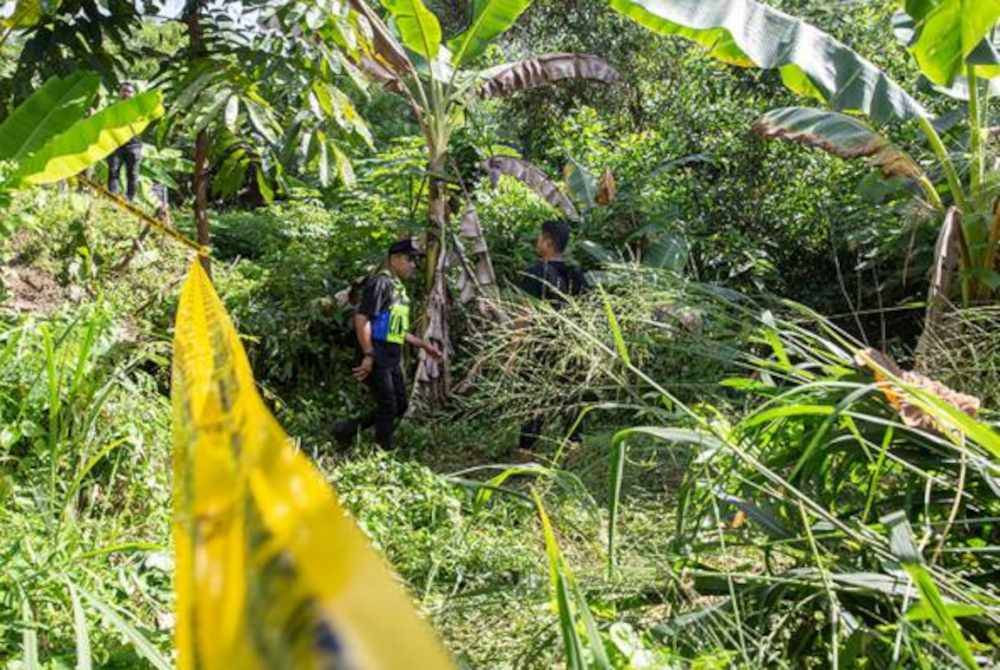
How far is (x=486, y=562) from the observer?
304cm

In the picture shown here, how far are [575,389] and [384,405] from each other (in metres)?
3.28

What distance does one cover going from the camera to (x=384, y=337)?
18.2 ft

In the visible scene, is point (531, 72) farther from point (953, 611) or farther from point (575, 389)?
point (953, 611)

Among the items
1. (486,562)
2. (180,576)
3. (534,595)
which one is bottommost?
(486,562)

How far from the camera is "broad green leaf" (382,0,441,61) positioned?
582 centimetres

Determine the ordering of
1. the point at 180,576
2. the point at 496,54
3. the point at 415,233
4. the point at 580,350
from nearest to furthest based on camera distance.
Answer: the point at 180,576 < the point at 580,350 < the point at 415,233 < the point at 496,54

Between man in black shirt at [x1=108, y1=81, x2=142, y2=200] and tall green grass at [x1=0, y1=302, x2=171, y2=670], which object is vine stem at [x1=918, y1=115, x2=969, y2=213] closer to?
tall green grass at [x1=0, y1=302, x2=171, y2=670]

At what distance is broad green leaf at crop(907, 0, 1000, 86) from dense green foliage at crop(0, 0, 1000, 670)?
90 cm

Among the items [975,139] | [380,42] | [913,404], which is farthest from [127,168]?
[913,404]

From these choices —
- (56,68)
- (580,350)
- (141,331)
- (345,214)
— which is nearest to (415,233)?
(345,214)

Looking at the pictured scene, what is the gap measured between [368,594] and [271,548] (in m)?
0.07

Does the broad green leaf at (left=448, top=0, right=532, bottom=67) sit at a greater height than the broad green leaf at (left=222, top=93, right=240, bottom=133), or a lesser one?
greater

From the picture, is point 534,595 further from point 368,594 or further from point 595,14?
point 595,14

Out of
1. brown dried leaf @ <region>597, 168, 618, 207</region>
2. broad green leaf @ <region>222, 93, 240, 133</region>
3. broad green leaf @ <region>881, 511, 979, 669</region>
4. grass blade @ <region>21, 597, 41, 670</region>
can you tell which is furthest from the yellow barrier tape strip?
brown dried leaf @ <region>597, 168, 618, 207</region>
